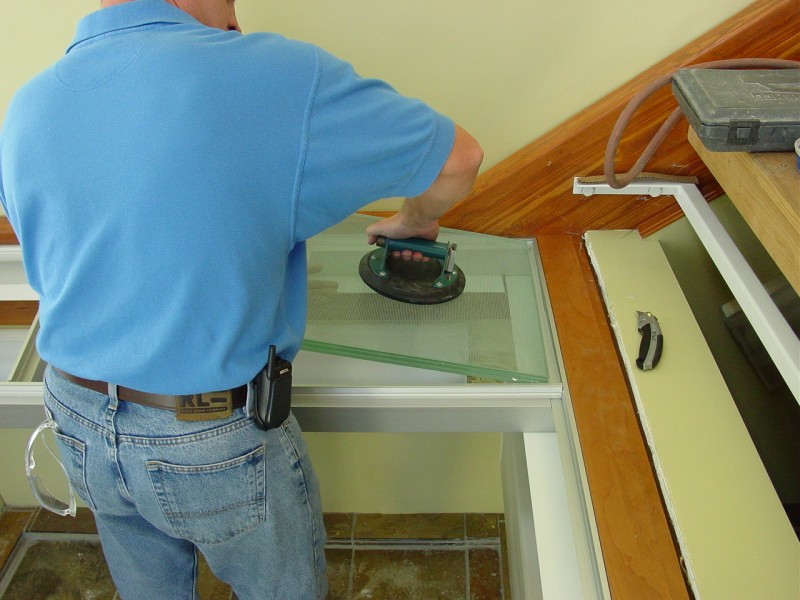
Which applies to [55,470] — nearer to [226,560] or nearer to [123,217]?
[226,560]

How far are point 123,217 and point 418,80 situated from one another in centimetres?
74

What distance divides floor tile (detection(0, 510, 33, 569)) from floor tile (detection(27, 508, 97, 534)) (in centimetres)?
3

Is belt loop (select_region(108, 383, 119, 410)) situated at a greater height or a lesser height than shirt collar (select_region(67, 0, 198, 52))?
lesser

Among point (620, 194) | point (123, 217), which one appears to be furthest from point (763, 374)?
point (123, 217)

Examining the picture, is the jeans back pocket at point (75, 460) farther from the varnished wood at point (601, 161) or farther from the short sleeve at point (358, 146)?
the varnished wood at point (601, 161)

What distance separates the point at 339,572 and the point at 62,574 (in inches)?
29.9

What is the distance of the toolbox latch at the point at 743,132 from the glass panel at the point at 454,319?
1.34 feet

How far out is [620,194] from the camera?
4.14ft

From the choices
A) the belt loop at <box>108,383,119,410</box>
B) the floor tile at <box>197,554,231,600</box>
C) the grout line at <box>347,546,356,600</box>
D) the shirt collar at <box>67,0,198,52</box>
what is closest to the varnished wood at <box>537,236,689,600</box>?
the belt loop at <box>108,383,119,410</box>

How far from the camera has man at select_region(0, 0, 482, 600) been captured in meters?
0.74

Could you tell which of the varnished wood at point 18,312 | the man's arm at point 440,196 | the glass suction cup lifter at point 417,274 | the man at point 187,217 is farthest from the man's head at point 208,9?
the varnished wood at point 18,312

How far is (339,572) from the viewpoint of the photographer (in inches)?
75.4

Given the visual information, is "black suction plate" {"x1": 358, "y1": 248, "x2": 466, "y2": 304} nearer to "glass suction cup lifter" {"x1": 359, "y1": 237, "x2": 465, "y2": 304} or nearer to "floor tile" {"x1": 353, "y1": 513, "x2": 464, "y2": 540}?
"glass suction cup lifter" {"x1": 359, "y1": 237, "x2": 465, "y2": 304}

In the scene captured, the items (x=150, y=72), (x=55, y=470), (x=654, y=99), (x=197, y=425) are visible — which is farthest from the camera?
(x=55, y=470)
